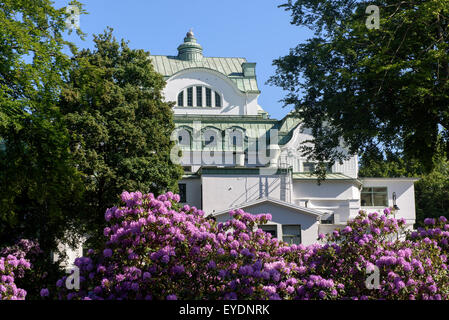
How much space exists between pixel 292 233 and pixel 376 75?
19.6 m

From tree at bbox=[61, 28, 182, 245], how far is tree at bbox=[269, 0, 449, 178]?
331 inches

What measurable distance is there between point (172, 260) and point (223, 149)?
35744 millimetres

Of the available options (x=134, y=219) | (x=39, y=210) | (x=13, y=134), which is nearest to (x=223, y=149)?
(x=39, y=210)

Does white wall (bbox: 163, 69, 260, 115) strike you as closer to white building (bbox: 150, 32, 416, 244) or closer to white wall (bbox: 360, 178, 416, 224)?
white building (bbox: 150, 32, 416, 244)

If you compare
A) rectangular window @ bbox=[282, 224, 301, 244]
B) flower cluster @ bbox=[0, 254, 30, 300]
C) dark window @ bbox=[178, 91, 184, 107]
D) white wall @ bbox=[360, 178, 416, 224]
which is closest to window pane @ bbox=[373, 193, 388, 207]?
white wall @ bbox=[360, 178, 416, 224]

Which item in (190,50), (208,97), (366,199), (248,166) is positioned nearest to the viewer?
(248,166)

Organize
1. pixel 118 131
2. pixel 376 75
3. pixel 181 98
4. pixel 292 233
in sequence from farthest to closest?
1. pixel 181 98
2. pixel 292 233
3. pixel 118 131
4. pixel 376 75

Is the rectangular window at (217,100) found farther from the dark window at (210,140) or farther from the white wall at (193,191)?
the white wall at (193,191)

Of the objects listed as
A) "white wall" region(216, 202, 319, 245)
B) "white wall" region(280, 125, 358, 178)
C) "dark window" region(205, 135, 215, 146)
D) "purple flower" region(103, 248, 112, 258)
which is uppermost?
"dark window" region(205, 135, 215, 146)

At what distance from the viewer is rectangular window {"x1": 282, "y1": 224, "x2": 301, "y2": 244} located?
4034cm

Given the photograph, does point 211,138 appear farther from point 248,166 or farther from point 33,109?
point 33,109

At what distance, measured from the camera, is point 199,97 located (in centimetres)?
5606

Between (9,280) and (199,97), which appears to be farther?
(199,97)

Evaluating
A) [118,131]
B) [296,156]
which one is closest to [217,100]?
[296,156]
